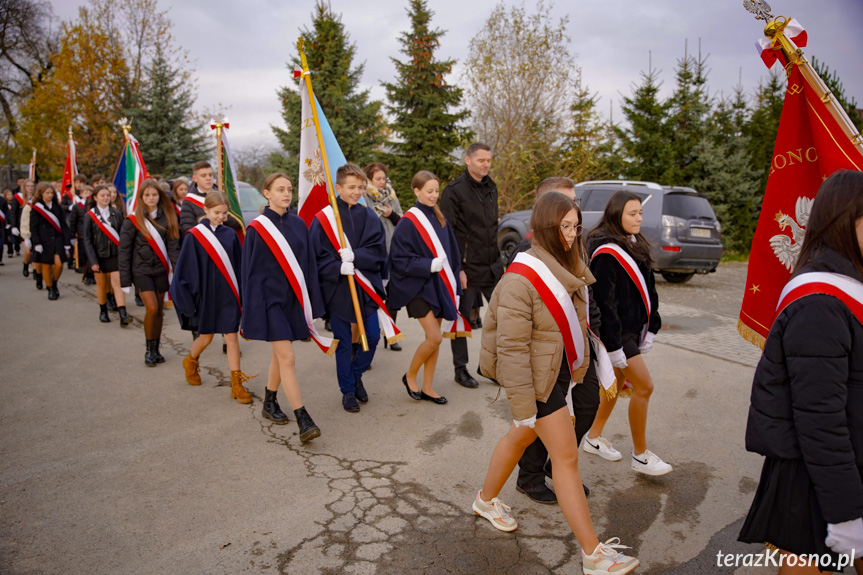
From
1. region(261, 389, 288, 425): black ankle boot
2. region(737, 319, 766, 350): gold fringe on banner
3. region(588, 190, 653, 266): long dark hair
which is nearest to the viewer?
region(737, 319, 766, 350): gold fringe on banner

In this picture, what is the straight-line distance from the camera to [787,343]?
213 cm

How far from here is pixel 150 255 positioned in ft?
22.1

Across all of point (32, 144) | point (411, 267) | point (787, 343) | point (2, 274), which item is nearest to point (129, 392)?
point (411, 267)

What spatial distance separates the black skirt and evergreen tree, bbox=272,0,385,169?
1893 cm

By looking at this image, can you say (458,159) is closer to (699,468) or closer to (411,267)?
(411,267)

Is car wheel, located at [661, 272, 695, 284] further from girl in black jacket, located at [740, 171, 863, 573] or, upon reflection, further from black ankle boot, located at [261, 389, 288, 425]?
girl in black jacket, located at [740, 171, 863, 573]

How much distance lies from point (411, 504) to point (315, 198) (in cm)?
306

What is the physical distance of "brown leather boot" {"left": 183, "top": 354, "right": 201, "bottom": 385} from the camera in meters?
5.95

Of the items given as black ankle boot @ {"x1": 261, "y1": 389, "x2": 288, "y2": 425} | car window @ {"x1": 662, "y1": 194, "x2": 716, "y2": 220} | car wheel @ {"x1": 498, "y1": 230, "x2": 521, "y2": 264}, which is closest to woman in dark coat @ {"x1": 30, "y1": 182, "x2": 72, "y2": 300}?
black ankle boot @ {"x1": 261, "y1": 389, "x2": 288, "y2": 425}

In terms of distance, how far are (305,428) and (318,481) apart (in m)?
0.54

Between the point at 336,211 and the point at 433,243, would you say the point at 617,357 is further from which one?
the point at 336,211

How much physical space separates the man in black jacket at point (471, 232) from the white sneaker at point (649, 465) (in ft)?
6.82

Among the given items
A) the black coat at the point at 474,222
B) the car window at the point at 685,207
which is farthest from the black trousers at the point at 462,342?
the car window at the point at 685,207

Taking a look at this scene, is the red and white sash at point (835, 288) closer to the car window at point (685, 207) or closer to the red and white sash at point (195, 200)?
the red and white sash at point (195, 200)
